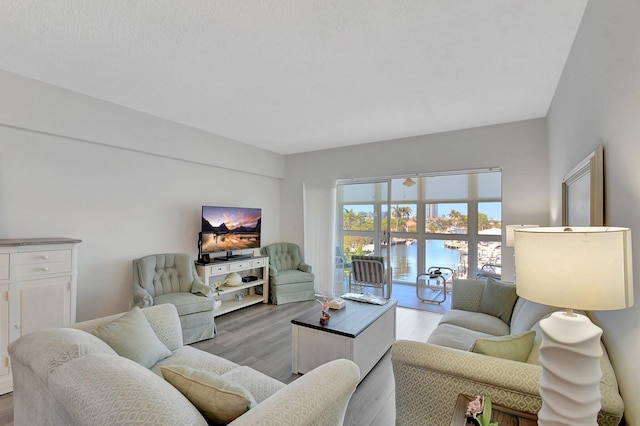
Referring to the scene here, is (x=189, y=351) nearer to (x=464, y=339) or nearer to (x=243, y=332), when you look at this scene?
(x=243, y=332)

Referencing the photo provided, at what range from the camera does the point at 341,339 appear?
238cm

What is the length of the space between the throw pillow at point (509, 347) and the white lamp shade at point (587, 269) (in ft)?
2.37

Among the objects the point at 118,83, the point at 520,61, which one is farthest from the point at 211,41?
the point at 520,61

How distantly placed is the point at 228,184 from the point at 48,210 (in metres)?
2.29

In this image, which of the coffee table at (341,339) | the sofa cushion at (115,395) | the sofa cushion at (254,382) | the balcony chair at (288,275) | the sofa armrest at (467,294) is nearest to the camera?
the sofa cushion at (115,395)

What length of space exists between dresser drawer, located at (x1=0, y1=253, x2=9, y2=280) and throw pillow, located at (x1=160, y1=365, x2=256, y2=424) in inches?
82.7

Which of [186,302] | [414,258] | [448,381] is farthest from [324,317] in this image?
[414,258]

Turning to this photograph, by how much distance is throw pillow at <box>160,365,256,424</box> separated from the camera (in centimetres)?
106

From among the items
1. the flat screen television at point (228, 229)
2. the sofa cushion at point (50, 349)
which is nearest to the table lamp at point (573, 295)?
the sofa cushion at point (50, 349)

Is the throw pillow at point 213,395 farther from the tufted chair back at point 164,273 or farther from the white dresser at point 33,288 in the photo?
the tufted chair back at point 164,273

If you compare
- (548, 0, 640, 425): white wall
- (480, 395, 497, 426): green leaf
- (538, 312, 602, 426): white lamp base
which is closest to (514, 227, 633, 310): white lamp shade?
(538, 312, 602, 426): white lamp base

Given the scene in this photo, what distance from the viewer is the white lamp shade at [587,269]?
891mm

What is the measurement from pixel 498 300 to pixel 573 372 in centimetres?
210

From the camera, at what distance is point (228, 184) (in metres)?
4.81
